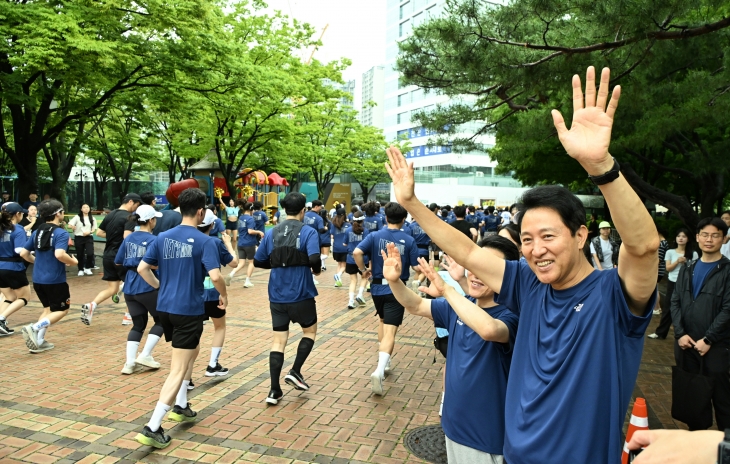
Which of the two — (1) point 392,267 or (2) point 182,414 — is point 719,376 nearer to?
(1) point 392,267

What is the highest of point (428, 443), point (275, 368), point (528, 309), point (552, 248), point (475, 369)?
point (552, 248)

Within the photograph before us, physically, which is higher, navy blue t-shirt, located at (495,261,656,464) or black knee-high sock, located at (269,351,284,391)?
navy blue t-shirt, located at (495,261,656,464)

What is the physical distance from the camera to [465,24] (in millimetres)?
6617

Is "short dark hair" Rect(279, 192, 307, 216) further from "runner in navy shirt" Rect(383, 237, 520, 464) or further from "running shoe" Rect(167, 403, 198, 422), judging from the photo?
"runner in navy shirt" Rect(383, 237, 520, 464)

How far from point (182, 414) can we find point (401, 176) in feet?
11.7

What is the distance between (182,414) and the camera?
4816 mm

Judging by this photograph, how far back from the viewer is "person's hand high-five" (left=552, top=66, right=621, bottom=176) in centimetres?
174

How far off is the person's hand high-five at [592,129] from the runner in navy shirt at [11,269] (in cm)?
767

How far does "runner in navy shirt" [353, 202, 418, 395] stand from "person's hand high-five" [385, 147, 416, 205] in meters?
3.60

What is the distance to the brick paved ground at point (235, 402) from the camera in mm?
4320

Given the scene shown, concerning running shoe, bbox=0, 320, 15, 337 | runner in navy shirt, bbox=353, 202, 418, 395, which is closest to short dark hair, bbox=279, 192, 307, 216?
runner in navy shirt, bbox=353, 202, 418, 395

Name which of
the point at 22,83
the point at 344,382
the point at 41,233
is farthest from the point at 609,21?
the point at 22,83

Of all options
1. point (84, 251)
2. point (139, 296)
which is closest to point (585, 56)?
point (139, 296)

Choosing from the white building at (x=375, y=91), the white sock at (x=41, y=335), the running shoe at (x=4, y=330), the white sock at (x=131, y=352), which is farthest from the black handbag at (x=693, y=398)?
the white building at (x=375, y=91)
